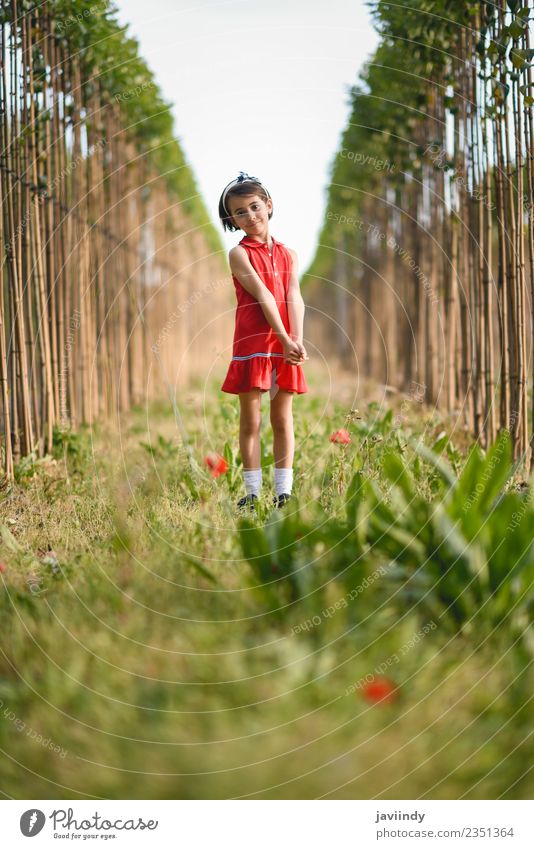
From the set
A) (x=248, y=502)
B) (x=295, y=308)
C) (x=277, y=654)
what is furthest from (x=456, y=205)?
(x=277, y=654)

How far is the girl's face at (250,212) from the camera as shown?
3189 millimetres

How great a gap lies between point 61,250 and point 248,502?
286 cm

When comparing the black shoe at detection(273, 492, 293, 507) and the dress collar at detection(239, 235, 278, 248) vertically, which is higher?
the dress collar at detection(239, 235, 278, 248)

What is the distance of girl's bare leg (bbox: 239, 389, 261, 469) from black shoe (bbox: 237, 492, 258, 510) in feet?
0.47

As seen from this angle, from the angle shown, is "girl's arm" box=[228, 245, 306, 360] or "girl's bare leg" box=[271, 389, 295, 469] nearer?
"girl's arm" box=[228, 245, 306, 360]

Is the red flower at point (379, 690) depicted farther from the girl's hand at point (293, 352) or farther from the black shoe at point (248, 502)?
the girl's hand at point (293, 352)

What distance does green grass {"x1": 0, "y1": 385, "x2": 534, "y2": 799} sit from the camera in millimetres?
1636

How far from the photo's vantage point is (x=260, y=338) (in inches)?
129

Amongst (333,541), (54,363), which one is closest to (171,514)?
(333,541)

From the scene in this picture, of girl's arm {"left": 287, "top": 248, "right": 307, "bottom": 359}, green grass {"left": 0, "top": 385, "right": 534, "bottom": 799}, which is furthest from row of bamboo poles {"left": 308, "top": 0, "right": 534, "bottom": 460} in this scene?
green grass {"left": 0, "top": 385, "right": 534, "bottom": 799}

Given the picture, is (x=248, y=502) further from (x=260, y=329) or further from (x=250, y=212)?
(x=250, y=212)

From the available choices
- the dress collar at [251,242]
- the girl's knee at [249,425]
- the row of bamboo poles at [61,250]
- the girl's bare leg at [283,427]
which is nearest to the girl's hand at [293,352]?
the girl's bare leg at [283,427]

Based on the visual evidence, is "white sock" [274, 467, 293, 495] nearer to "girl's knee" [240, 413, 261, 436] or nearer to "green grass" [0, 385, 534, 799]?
"girl's knee" [240, 413, 261, 436]

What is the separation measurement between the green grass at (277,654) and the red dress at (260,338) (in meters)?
0.67
